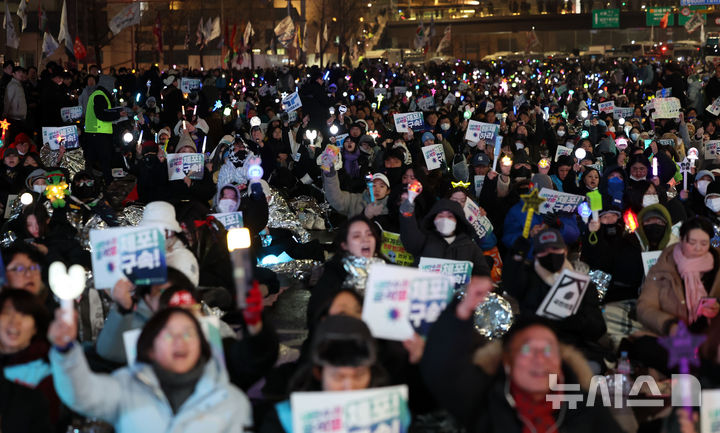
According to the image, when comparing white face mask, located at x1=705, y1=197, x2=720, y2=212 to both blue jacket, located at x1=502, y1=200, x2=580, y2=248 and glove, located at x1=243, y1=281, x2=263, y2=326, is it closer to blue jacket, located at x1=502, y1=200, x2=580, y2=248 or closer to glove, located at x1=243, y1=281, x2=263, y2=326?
blue jacket, located at x1=502, y1=200, x2=580, y2=248

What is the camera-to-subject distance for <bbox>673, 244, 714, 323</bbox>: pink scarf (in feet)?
20.7

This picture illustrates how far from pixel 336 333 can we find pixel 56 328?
112 centimetres

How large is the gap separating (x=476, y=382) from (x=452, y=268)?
2.92 m

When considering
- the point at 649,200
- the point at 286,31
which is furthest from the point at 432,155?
the point at 286,31

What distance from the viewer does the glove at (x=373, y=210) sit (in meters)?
9.18

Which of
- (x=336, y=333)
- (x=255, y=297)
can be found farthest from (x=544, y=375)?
(x=255, y=297)

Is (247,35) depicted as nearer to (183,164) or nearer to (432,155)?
(432,155)

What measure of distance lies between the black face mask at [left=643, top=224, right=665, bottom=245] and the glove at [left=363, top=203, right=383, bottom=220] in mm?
2443

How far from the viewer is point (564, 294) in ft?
20.2

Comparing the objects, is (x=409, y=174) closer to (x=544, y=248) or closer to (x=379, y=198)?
(x=379, y=198)

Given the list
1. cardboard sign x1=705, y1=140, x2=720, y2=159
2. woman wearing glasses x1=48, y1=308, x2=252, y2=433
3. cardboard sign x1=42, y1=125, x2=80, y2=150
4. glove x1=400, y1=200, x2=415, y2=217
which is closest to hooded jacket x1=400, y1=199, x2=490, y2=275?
glove x1=400, y1=200, x2=415, y2=217

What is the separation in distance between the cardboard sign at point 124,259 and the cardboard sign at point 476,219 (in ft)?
13.3

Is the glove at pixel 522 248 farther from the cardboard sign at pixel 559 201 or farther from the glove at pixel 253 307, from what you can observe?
the glove at pixel 253 307

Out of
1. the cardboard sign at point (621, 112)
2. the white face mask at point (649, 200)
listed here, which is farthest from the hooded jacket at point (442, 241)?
the cardboard sign at point (621, 112)
